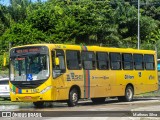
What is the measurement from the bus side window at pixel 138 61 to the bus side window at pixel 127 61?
415mm

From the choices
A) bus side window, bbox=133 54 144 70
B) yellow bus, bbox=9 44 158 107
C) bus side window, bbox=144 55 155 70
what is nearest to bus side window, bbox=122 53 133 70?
yellow bus, bbox=9 44 158 107

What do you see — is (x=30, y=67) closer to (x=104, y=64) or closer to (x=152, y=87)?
(x=104, y=64)

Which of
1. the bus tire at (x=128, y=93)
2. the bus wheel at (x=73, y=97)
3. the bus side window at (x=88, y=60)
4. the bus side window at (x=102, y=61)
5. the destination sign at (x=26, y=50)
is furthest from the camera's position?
the bus tire at (x=128, y=93)

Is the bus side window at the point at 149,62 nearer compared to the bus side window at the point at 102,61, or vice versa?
the bus side window at the point at 102,61

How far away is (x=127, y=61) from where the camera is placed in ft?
95.4

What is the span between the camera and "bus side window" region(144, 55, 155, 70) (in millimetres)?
30859

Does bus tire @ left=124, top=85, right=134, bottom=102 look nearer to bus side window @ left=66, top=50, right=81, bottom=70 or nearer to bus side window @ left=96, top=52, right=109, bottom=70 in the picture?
bus side window @ left=96, top=52, right=109, bottom=70

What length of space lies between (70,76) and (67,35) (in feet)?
92.2

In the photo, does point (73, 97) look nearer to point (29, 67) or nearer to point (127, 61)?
point (29, 67)

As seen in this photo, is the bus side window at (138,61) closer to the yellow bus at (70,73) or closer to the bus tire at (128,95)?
the yellow bus at (70,73)

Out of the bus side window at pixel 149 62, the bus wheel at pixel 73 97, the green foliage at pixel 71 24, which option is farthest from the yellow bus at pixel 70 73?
the green foliage at pixel 71 24

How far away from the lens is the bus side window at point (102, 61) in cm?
2673

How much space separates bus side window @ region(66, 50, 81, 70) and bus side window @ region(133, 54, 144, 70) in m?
5.55

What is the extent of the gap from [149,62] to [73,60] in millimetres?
7849
